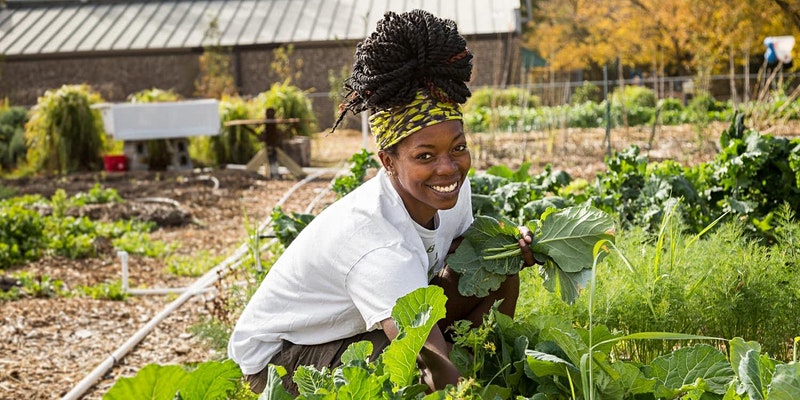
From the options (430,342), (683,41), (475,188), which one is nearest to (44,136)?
(475,188)

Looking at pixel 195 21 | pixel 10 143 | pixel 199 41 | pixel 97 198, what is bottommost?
pixel 97 198

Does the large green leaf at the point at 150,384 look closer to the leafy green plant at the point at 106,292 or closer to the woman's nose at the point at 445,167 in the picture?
the woman's nose at the point at 445,167

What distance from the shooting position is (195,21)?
90.0 feet

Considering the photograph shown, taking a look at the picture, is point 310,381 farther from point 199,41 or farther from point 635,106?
point 199,41

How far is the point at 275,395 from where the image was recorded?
186 centimetres

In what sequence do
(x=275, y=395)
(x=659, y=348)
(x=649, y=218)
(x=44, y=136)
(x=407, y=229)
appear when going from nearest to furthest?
(x=275, y=395) → (x=407, y=229) → (x=659, y=348) → (x=649, y=218) → (x=44, y=136)

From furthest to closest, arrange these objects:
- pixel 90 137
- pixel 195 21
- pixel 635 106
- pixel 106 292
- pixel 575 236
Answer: pixel 195 21
pixel 635 106
pixel 90 137
pixel 106 292
pixel 575 236

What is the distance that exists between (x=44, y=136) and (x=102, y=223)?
21.0 feet

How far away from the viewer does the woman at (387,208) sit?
2.51 meters

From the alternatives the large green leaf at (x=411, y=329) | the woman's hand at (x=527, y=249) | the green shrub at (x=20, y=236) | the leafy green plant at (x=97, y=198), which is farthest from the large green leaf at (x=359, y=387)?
the leafy green plant at (x=97, y=198)

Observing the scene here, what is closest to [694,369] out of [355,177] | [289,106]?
[355,177]

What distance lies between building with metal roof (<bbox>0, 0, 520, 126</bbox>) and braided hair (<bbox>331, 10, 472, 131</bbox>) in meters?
22.0

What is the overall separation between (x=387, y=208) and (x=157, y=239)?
6459 mm

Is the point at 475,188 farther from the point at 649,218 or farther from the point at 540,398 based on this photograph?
the point at 540,398
